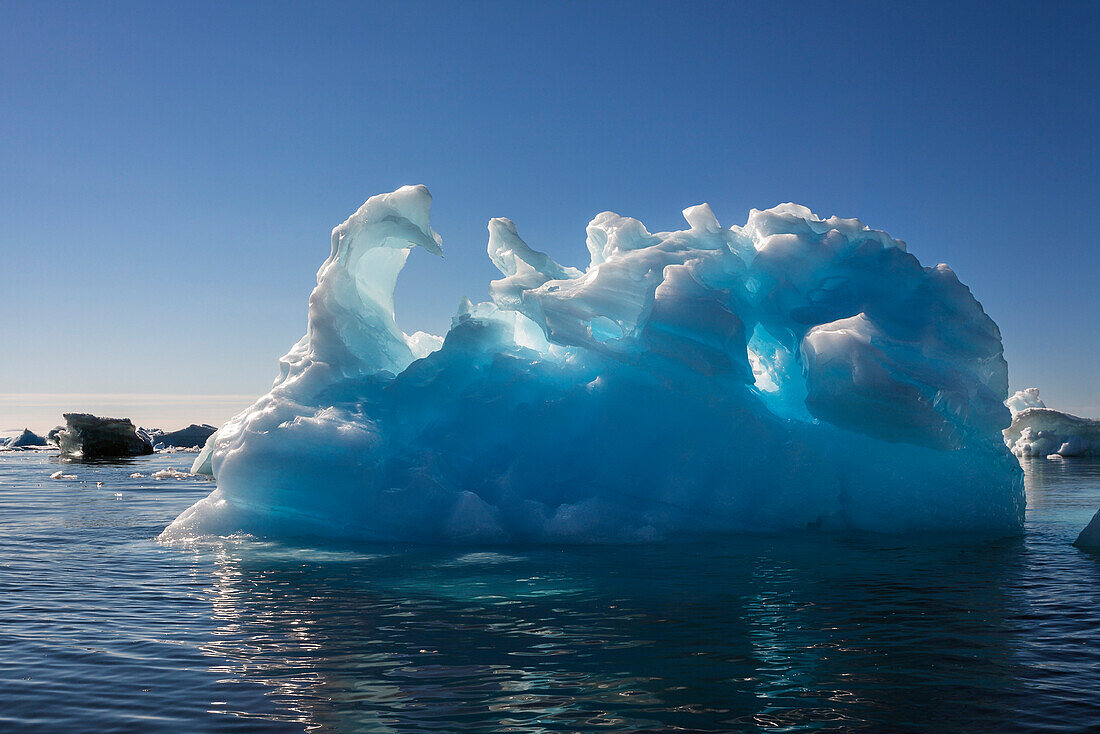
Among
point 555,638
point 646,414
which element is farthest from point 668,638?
point 646,414

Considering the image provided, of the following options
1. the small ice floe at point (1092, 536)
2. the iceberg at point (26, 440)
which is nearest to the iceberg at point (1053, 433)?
the small ice floe at point (1092, 536)

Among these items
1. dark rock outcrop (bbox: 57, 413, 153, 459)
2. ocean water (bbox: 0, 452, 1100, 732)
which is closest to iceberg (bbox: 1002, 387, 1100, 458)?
ocean water (bbox: 0, 452, 1100, 732)

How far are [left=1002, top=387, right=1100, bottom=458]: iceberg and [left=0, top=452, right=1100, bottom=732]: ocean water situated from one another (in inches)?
1461

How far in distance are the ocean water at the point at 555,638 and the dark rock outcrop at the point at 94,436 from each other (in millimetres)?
39689

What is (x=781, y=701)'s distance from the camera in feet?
16.4

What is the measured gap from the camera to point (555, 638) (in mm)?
6500

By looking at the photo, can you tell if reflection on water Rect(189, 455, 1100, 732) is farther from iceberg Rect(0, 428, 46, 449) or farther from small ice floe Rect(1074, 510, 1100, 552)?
iceberg Rect(0, 428, 46, 449)

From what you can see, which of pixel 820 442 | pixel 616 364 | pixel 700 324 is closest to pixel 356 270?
pixel 616 364

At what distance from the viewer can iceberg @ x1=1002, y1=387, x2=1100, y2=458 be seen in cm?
4288

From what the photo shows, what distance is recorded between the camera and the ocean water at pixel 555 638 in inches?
191

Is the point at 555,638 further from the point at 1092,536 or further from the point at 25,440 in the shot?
the point at 25,440

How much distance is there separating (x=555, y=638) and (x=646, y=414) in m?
6.52

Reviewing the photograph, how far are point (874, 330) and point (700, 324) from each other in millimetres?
2682

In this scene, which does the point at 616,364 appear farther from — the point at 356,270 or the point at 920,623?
the point at 920,623
